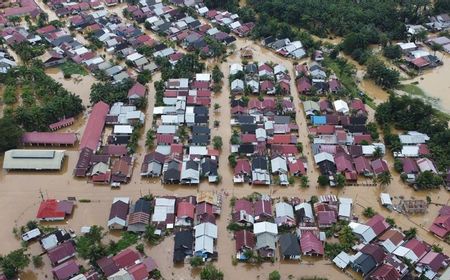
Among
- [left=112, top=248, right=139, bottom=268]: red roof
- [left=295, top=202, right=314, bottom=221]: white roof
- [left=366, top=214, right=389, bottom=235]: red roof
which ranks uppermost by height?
[left=366, top=214, right=389, bottom=235]: red roof

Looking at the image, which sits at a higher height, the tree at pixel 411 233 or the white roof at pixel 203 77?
the tree at pixel 411 233

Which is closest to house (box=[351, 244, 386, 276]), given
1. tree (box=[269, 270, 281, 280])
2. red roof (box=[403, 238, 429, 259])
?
red roof (box=[403, 238, 429, 259])

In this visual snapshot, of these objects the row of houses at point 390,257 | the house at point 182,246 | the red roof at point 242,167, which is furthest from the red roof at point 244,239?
the red roof at point 242,167

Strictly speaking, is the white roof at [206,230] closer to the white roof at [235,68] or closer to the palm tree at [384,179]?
the palm tree at [384,179]

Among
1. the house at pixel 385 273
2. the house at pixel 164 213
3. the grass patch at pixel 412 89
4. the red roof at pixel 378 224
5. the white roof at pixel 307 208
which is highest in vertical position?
the house at pixel 385 273

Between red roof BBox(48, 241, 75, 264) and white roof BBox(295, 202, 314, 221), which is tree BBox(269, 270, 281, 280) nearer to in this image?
white roof BBox(295, 202, 314, 221)

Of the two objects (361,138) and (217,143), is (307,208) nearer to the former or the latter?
(217,143)

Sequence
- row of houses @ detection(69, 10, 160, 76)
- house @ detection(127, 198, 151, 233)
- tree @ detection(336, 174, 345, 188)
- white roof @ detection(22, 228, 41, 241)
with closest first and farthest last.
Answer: white roof @ detection(22, 228, 41, 241) < house @ detection(127, 198, 151, 233) < tree @ detection(336, 174, 345, 188) < row of houses @ detection(69, 10, 160, 76)
